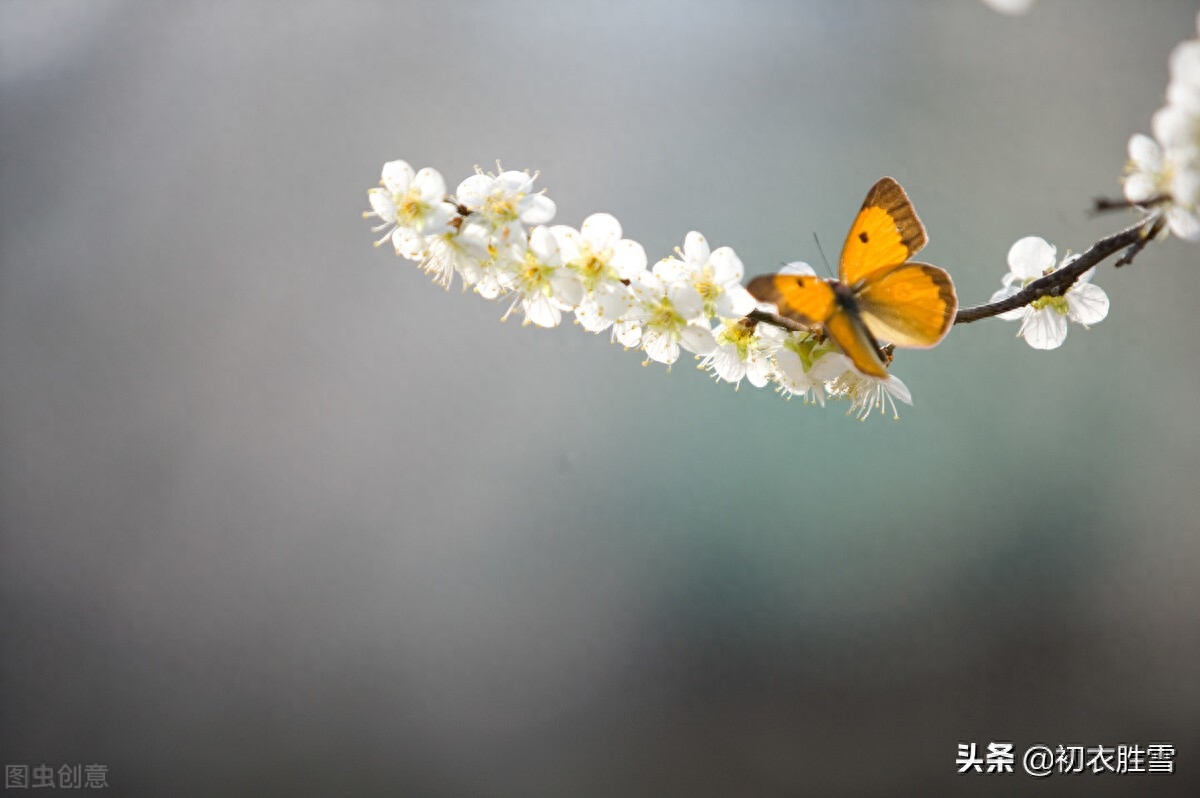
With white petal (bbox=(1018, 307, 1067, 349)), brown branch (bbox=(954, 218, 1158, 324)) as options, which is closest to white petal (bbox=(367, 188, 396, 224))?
brown branch (bbox=(954, 218, 1158, 324))

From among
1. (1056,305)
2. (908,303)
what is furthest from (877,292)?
(1056,305)

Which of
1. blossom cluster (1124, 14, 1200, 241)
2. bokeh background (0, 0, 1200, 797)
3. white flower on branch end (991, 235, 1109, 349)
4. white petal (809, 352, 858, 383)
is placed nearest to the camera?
blossom cluster (1124, 14, 1200, 241)

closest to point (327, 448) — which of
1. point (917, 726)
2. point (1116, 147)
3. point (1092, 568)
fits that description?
point (917, 726)

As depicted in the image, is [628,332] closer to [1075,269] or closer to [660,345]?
[660,345]

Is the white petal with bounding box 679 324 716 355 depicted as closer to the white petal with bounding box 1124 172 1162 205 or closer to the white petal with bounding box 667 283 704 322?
the white petal with bounding box 667 283 704 322

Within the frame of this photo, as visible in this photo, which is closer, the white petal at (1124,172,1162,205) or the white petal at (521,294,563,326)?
the white petal at (1124,172,1162,205)

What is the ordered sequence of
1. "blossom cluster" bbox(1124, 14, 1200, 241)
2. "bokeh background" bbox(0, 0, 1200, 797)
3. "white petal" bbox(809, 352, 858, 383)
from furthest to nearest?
"bokeh background" bbox(0, 0, 1200, 797)
"white petal" bbox(809, 352, 858, 383)
"blossom cluster" bbox(1124, 14, 1200, 241)

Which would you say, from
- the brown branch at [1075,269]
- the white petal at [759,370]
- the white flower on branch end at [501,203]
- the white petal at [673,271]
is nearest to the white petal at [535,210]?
the white flower on branch end at [501,203]
